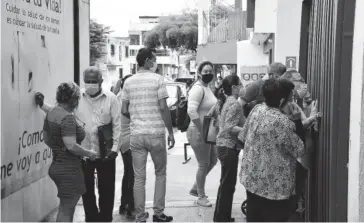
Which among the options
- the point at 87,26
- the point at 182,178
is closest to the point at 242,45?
the point at 182,178

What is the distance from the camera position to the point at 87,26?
7953mm

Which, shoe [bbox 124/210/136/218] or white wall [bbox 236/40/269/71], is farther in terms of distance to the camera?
white wall [bbox 236/40/269/71]

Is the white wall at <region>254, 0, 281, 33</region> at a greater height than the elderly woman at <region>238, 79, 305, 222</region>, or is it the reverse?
the white wall at <region>254, 0, 281, 33</region>

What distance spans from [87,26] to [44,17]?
72.9 inches

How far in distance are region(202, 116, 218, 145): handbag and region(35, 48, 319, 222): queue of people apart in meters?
0.13

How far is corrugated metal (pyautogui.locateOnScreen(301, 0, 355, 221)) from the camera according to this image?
432cm

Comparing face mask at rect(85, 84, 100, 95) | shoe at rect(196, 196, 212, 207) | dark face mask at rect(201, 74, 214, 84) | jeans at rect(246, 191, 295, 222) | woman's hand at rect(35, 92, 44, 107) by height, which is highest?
dark face mask at rect(201, 74, 214, 84)

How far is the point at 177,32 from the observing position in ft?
180

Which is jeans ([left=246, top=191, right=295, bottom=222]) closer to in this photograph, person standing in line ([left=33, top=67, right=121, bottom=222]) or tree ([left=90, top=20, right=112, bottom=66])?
person standing in line ([left=33, top=67, right=121, bottom=222])

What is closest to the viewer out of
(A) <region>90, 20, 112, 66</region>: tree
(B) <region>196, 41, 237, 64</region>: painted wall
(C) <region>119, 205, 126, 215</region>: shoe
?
(C) <region>119, 205, 126, 215</region>: shoe

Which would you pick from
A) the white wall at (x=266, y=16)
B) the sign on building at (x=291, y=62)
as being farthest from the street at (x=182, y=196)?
the white wall at (x=266, y=16)

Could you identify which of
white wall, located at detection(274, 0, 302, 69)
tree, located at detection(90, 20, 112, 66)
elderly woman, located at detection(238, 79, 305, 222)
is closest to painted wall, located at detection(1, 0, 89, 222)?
elderly woman, located at detection(238, 79, 305, 222)

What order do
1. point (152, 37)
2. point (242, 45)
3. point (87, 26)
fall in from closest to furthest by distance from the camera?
point (87, 26) → point (242, 45) → point (152, 37)

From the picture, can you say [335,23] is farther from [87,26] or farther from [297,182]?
[87,26]
